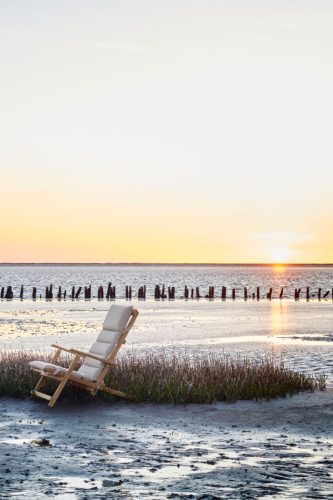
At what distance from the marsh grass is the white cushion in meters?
1.05

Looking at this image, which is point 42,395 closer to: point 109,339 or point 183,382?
point 109,339

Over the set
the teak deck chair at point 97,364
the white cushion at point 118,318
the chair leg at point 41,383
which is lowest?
the chair leg at point 41,383

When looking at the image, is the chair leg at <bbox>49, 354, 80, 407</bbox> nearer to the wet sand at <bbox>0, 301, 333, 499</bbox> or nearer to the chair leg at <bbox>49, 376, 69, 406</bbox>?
the chair leg at <bbox>49, 376, 69, 406</bbox>

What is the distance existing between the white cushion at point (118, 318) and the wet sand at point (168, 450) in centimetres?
117

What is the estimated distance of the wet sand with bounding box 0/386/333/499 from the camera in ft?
23.4

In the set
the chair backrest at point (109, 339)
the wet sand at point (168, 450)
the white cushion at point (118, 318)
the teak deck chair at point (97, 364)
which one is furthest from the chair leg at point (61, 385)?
the white cushion at point (118, 318)

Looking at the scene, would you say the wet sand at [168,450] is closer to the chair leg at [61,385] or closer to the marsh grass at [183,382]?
the chair leg at [61,385]

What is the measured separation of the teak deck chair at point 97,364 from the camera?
1175 cm

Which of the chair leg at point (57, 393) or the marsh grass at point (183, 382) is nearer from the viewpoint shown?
the chair leg at point (57, 393)

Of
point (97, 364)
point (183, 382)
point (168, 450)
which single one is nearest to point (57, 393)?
point (97, 364)

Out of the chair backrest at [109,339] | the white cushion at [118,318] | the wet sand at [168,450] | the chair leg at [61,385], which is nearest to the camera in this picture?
the wet sand at [168,450]

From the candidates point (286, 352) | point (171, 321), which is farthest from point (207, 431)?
point (171, 321)

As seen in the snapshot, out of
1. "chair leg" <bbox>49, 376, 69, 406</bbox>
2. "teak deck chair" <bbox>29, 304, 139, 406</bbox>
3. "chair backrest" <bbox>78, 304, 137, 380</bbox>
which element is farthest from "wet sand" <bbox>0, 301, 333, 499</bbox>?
"chair backrest" <bbox>78, 304, 137, 380</bbox>

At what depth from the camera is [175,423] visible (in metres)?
10.8
